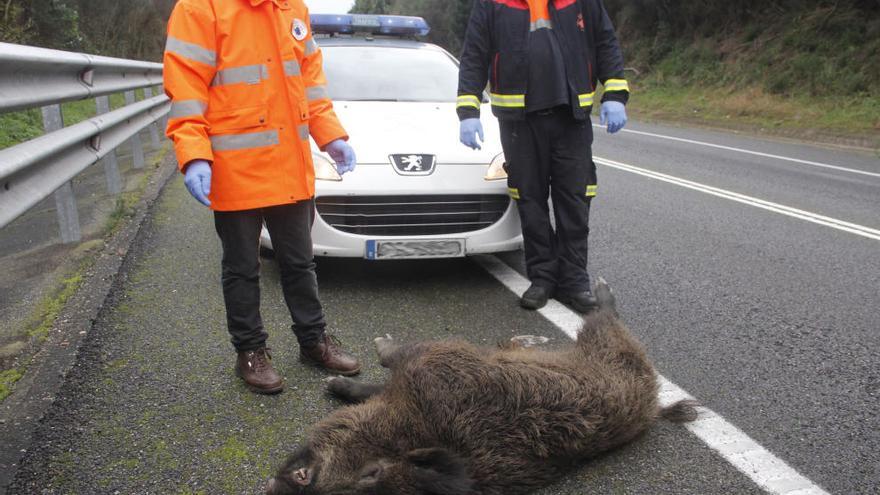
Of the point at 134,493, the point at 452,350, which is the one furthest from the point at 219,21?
the point at 134,493

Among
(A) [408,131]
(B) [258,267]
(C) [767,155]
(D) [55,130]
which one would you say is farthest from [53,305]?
(C) [767,155]

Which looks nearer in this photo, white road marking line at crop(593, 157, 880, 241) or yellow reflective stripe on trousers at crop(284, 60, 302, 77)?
yellow reflective stripe on trousers at crop(284, 60, 302, 77)

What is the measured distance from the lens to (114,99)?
54.2 feet

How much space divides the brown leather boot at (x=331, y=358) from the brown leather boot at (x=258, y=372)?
24 cm

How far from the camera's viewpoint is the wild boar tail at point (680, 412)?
3.13m

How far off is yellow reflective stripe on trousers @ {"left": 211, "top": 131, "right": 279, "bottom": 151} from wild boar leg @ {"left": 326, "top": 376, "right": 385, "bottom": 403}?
43.8 inches

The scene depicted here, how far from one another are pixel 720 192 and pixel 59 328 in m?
7.28

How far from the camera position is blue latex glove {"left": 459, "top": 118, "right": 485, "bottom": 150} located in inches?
183

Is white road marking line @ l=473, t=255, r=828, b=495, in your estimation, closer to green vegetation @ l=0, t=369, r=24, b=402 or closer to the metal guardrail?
green vegetation @ l=0, t=369, r=24, b=402

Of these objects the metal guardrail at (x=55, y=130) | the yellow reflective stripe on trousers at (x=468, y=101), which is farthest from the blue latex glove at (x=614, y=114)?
the metal guardrail at (x=55, y=130)

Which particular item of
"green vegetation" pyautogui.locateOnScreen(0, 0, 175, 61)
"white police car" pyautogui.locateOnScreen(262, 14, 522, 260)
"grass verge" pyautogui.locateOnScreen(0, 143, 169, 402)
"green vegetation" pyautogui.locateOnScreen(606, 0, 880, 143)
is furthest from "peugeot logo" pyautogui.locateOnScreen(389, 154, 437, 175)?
"green vegetation" pyautogui.locateOnScreen(0, 0, 175, 61)

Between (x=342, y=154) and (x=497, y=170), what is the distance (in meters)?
1.50

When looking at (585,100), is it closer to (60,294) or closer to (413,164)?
(413,164)

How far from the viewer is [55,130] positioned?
4.62 metres
